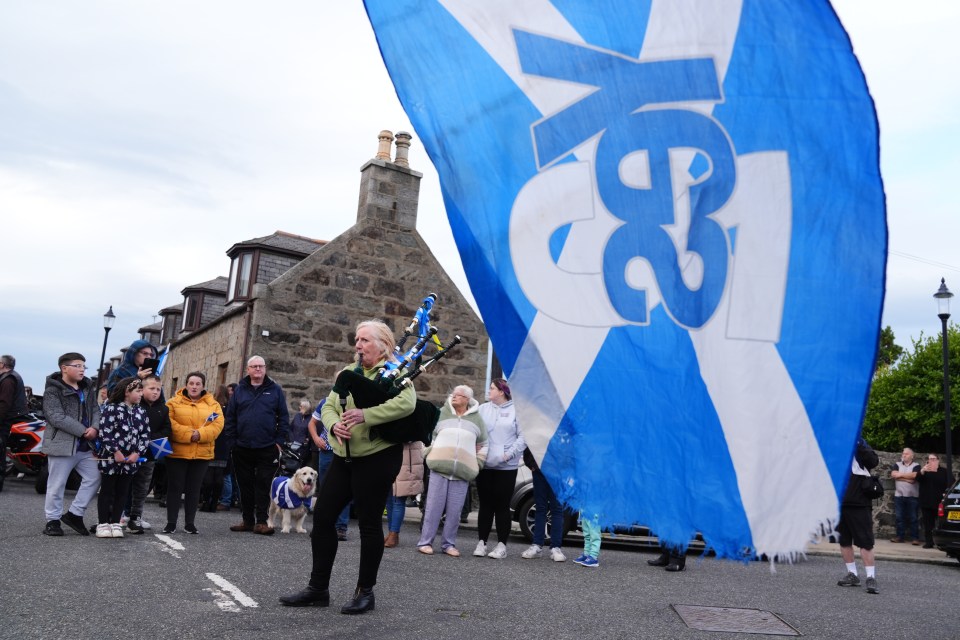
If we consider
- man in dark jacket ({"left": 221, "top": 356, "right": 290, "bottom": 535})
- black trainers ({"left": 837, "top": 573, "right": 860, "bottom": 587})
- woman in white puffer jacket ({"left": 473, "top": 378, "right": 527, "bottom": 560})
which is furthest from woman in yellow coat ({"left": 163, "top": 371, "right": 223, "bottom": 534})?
black trainers ({"left": 837, "top": 573, "right": 860, "bottom": 587})

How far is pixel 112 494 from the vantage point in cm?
843

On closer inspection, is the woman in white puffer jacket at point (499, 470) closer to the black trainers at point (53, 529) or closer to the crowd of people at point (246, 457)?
the crowd of people at point (246, 457)

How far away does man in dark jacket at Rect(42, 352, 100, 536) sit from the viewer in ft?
26.7

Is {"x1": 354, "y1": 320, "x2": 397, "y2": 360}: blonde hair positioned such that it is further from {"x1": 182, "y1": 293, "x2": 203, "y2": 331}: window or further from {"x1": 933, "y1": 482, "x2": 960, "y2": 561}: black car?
{"x1": 182, "y1": 293, "x2": 203, "y2": 331}: window

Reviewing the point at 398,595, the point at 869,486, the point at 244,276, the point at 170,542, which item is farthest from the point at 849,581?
the point at 244,276

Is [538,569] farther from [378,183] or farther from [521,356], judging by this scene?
[378,183]

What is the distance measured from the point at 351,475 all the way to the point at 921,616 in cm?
473

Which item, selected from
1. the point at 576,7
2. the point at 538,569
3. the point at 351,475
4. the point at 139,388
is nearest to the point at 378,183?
the point at 139,388

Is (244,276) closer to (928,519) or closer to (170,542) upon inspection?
(170,542)

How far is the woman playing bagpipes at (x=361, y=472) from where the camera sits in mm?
5148

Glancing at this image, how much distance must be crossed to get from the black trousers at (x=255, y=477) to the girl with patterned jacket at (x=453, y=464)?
6.00 feet

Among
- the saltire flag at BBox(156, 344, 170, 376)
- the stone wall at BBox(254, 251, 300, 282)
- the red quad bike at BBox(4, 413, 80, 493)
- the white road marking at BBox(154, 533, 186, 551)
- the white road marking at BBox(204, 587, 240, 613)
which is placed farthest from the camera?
the stone wall at BBox(254, 251, 300, 282)

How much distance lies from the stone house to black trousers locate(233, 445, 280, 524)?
626 cm

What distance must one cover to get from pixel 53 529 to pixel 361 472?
14.4 feet
